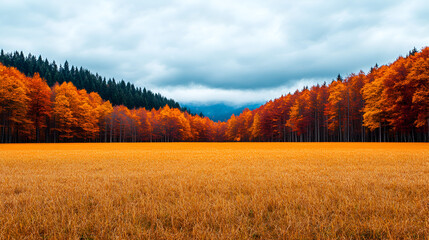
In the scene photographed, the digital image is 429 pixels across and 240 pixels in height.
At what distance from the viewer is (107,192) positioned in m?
5.19

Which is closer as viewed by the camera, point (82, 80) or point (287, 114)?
point (287, 114)

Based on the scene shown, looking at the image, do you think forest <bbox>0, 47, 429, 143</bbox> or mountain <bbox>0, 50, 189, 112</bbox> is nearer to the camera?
forest <bbox>0, 47, 429, 143</bbox>

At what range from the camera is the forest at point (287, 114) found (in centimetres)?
3550

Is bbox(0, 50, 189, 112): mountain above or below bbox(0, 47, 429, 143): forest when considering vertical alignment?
above

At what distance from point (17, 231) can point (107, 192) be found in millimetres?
2162

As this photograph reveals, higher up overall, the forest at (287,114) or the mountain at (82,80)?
the mountain at (82,80)

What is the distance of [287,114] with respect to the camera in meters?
68.1

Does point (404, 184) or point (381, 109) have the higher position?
point (381, 109)

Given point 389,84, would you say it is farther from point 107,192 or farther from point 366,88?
point 107,192

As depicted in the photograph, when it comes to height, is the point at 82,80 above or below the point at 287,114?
above

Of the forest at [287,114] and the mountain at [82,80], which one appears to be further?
the mountain at [82,80]

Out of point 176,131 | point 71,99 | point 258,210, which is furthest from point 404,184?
point 176,131

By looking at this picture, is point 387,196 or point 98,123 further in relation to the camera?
point 98,123

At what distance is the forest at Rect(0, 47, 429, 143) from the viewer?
116 ft
